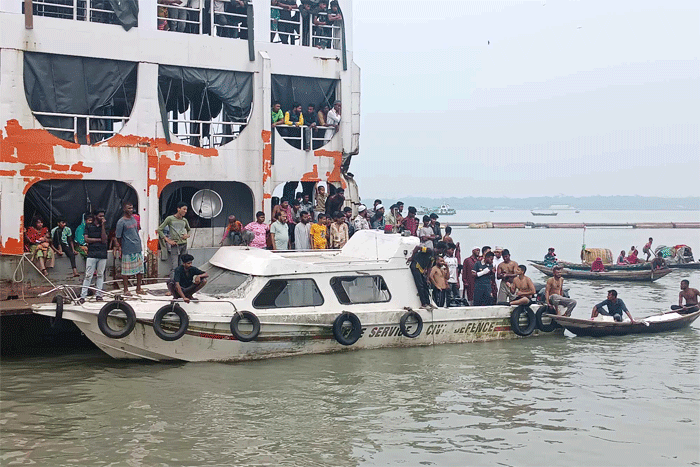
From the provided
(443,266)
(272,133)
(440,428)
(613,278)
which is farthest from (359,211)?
(613,278)

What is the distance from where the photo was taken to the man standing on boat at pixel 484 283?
15.2 m

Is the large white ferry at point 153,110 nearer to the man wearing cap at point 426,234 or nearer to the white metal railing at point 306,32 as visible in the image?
the white metal railing at point 306,32

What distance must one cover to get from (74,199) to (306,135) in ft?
17.2

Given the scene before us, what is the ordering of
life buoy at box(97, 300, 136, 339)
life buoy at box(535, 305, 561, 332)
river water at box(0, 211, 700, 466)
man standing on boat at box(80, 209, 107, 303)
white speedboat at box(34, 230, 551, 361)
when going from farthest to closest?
life buoy at box(535, 305, 561, 332)
man standing on boat at box(80, 209, 107, 303)
white speedboat at box(34, 230, 551, 361)
life buoy at box(97, 300, 136, 339)
river water at box(0, 211, 700, 466)

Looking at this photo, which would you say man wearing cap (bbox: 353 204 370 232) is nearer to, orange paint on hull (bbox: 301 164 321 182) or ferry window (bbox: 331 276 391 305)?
orange paint on hull (bbox: 301 164 321 182)

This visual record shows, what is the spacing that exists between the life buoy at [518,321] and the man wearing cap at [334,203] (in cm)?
465

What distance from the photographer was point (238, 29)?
18.1 metres

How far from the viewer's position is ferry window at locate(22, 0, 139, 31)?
1580 cm

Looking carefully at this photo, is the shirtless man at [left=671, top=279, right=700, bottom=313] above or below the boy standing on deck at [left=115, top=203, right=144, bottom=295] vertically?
below

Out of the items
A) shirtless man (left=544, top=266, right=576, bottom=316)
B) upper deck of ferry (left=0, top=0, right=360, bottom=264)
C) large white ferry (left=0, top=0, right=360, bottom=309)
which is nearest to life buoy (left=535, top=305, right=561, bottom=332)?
shirtless man (left=544, top=266, right=576, bottom=316)

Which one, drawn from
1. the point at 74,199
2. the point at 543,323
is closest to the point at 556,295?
the point at 543,323

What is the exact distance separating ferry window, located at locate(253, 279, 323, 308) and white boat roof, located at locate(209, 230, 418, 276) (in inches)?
7.2

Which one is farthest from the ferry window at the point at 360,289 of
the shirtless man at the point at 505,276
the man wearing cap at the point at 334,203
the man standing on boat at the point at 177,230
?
the man wearing cap at the point at 334,203

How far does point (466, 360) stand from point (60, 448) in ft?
22.5
